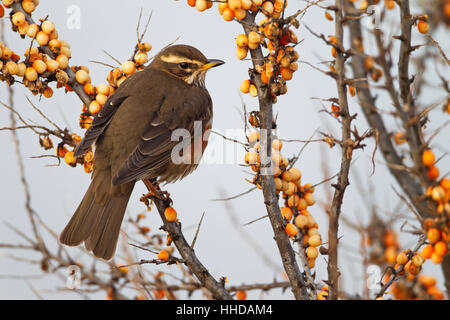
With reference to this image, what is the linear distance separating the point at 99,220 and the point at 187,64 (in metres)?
1.87

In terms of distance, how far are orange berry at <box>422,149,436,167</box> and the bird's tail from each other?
105 inches

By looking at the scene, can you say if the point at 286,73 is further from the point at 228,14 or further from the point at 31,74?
the point at 31,74

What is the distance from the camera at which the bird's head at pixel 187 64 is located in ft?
18.2

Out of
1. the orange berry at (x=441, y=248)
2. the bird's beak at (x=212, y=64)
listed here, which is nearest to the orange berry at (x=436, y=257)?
the orange berry at (x=441, y=248)

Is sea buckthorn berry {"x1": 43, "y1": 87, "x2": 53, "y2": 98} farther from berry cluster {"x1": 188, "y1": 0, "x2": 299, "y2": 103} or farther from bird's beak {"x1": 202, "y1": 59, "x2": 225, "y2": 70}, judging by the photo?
bird's beak {"x1": 202, "y1": 59, "x2": 225, "y2": 70}

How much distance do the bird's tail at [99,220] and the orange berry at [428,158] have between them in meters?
2.68

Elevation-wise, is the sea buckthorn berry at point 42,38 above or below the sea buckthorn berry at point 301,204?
above

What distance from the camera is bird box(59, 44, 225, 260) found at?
4.45 metres

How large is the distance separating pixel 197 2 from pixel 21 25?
1.45 meters

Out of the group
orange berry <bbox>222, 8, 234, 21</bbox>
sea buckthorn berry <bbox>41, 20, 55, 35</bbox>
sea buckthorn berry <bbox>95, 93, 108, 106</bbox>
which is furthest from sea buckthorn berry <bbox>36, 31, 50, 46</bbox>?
orange berry <bbox>222, 8, 234, 21</bbox>

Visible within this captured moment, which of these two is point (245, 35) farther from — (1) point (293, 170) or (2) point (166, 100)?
(2) point (166, 100)

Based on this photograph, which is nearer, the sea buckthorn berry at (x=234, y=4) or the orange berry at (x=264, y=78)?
the orange berry at (x=264, y=78)

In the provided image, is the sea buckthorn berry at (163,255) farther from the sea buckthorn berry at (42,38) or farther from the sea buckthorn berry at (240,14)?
the sea buckthorn berry at (42,38)
